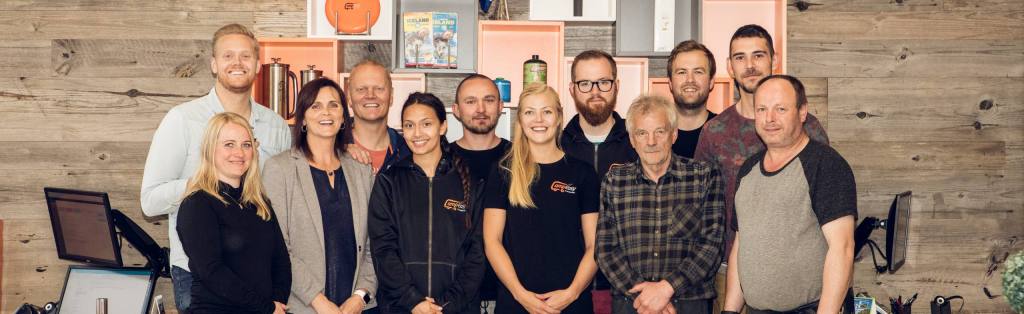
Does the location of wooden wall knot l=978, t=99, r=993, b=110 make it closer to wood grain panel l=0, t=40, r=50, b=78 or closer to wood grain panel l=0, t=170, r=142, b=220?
wood grain panel l=0, t=170, r=142, b=220

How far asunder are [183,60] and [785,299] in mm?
3411

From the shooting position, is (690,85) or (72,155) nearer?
(690,85)

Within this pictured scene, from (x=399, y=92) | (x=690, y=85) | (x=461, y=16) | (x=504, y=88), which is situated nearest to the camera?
(x=690, y=85)

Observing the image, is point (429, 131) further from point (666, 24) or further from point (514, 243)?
point (666, 24)

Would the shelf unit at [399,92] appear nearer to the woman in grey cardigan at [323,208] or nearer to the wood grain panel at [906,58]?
the woman in grey cardigan at [323,208]

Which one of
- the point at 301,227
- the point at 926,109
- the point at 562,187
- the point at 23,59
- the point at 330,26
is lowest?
the point at 301,227

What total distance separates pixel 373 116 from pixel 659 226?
1252 mm

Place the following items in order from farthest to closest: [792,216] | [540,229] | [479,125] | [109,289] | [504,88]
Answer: [504,88] < [109,289] < [479,125] < [540,229] < [792,216]

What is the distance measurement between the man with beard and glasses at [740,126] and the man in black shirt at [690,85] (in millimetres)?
147

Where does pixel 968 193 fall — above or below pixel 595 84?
below

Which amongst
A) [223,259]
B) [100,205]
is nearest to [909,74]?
[223,259]

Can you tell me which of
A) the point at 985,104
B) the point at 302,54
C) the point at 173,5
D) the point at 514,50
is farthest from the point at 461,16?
the point at 985,104

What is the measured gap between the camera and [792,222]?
2797mm

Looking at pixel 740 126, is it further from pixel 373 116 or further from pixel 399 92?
pixel 399 92
